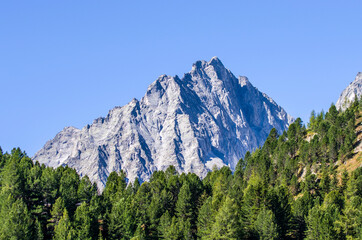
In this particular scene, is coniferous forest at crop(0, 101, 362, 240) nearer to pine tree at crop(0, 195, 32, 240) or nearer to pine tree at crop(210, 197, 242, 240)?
pine tree at crop(210, 197, 242, 240)

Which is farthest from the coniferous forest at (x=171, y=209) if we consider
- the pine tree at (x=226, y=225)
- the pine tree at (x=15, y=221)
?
the pine tree at (x=15, y=221)

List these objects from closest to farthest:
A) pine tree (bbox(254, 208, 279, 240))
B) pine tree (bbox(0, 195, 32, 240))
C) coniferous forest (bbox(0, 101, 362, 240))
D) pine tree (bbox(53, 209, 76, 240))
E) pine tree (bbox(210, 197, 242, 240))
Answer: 1. pine tree (bbox(0, 195, 32, 240))
2. pine tree (bbox(53, 209, 76, 240))
3. pine tree (bbox(210, 197, 242, 240))
4. coniferous forest (bbox(0, 101, 362, 240))
5. pine tree (bbox(254, 208, 279, 240))

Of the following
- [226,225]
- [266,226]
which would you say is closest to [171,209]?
[226,225]

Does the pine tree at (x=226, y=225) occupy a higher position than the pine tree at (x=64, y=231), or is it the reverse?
the pine tree at (x=64, y=231)

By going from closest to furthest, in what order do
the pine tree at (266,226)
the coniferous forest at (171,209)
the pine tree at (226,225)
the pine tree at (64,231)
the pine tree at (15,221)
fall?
the pine tree at (15,221)
the pine tree at (64,231)
the pine tree at (226,225)
the coniferous forest at (171,209)
the pine tree at (266,226)

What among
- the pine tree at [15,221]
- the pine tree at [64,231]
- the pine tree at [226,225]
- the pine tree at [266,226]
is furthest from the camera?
the pine tree at [266,226]

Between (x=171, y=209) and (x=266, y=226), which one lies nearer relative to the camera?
(x=266, y=226)

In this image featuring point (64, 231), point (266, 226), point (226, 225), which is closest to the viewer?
point (64, 231)

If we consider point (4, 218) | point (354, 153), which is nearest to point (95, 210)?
point (4, 218)

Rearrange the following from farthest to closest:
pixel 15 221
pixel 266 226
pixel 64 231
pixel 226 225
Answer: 1. pixel 266 226
2. pixel 226 225
3. pixel 15 221
4. pixel 64 231

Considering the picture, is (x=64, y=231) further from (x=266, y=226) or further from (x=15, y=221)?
(x=266, y=226)

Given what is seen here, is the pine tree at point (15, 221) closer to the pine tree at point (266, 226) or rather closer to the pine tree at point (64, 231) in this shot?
the pine tree at point (64, 231)

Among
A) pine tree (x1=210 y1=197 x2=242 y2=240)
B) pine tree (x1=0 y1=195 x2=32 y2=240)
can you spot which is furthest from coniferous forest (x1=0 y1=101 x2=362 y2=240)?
pine tree (x1=0 y1=195 x2=32 y2=240)

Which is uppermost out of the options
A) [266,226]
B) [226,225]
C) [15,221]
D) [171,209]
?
[171,209]
